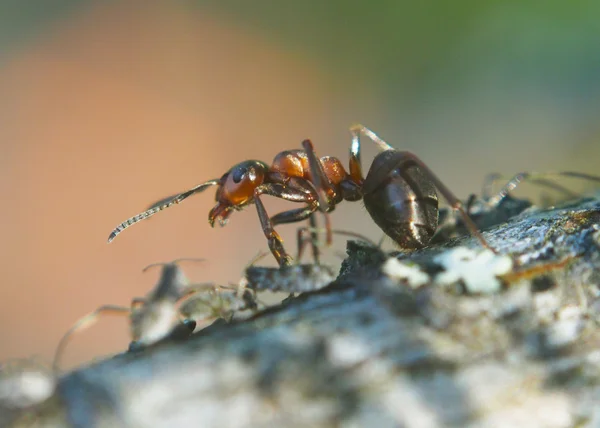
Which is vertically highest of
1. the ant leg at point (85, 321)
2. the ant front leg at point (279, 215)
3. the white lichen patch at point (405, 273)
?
the ant front leg at point (279, 215)

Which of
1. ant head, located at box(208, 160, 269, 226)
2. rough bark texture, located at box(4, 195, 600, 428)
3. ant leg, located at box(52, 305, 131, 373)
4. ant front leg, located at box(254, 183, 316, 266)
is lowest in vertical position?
rough bark texture, located at box(4, 195, 600, 428)

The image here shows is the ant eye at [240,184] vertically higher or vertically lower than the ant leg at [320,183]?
higher

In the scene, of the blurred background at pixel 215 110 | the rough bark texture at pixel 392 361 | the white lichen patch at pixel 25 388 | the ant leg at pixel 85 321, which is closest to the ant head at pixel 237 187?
the ant leg at pixel 85 321

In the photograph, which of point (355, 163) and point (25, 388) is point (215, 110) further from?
point (25, 388)

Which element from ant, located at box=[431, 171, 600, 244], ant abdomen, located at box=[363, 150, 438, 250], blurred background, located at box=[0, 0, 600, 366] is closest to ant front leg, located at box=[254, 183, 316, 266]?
ant abdomen, located at box=[363, 150, 438, 250]

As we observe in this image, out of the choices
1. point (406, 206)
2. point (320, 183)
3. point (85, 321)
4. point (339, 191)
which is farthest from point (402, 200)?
point (85, 321)

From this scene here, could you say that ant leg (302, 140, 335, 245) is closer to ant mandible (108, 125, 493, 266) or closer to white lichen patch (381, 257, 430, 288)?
ant mandible (108, 125, 493, 266)

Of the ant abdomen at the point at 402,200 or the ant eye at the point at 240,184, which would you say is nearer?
the ant abdomen at the point at 402,200

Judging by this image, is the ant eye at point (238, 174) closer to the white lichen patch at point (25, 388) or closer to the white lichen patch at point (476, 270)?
the white lichen patch at point (476, 270)
